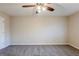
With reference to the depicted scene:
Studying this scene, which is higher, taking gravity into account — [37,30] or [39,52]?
[37,30]

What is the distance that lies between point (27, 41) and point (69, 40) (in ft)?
6.64

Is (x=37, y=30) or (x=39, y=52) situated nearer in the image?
(x=39, y=52)

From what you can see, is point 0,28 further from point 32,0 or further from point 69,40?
point 32,0

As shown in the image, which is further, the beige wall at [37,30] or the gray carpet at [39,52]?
the beige wall at [37,30]

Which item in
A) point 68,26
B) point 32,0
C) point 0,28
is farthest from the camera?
point 68,26

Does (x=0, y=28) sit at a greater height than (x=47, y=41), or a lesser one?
greater

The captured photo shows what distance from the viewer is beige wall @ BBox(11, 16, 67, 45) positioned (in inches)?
231

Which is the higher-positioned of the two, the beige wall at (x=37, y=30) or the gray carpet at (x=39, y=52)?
the beige wall at (x=37, y=30)

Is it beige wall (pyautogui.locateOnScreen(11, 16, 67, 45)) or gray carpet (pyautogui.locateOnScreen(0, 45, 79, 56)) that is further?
beige wall (pyautogui.locateOnScreen(11, 16, 67, 45))

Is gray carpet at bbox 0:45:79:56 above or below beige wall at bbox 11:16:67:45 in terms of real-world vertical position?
below

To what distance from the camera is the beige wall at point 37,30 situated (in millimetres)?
5863

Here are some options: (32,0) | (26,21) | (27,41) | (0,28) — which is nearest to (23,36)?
(27,41)

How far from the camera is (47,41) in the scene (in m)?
5.78

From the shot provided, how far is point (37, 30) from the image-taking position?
6.07 metres
